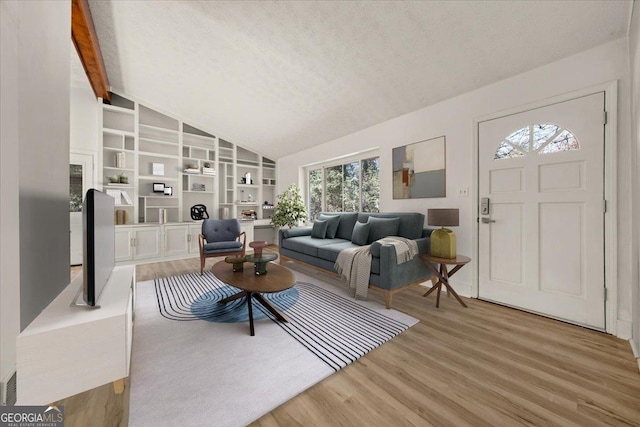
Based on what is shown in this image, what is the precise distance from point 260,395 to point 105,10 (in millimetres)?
4465

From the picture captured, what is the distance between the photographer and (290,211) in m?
5.12

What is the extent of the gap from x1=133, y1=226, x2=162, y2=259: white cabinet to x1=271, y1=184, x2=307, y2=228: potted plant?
90.1 inches

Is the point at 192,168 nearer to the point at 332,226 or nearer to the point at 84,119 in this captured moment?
the point at 84,119

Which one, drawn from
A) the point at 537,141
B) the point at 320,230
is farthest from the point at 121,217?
the point at 537,141

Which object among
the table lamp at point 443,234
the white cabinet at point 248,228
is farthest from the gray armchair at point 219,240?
the table lamp at point 443,234

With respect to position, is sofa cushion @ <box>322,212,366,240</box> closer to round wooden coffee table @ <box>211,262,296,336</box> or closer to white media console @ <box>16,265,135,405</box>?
round wooden coffee table @ <box>211,262,296,336</box>

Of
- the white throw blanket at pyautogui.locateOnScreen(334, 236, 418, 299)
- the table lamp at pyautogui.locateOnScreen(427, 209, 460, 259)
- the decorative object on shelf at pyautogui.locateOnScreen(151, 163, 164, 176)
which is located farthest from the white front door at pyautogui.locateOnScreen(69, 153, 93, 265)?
the table lamp at pyautogui.locateOnScreen(427, 209, 460, 259)

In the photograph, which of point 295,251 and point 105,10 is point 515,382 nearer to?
point 295,251

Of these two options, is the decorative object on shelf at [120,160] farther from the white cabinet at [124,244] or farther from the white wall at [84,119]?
the white cabinet at [124,244]

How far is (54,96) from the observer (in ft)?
5.12

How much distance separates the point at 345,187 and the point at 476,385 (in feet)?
12.5

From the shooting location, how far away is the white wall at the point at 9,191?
962mm

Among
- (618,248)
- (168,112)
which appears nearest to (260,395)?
(618,248)

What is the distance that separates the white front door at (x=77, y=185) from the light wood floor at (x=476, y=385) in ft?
13.9
